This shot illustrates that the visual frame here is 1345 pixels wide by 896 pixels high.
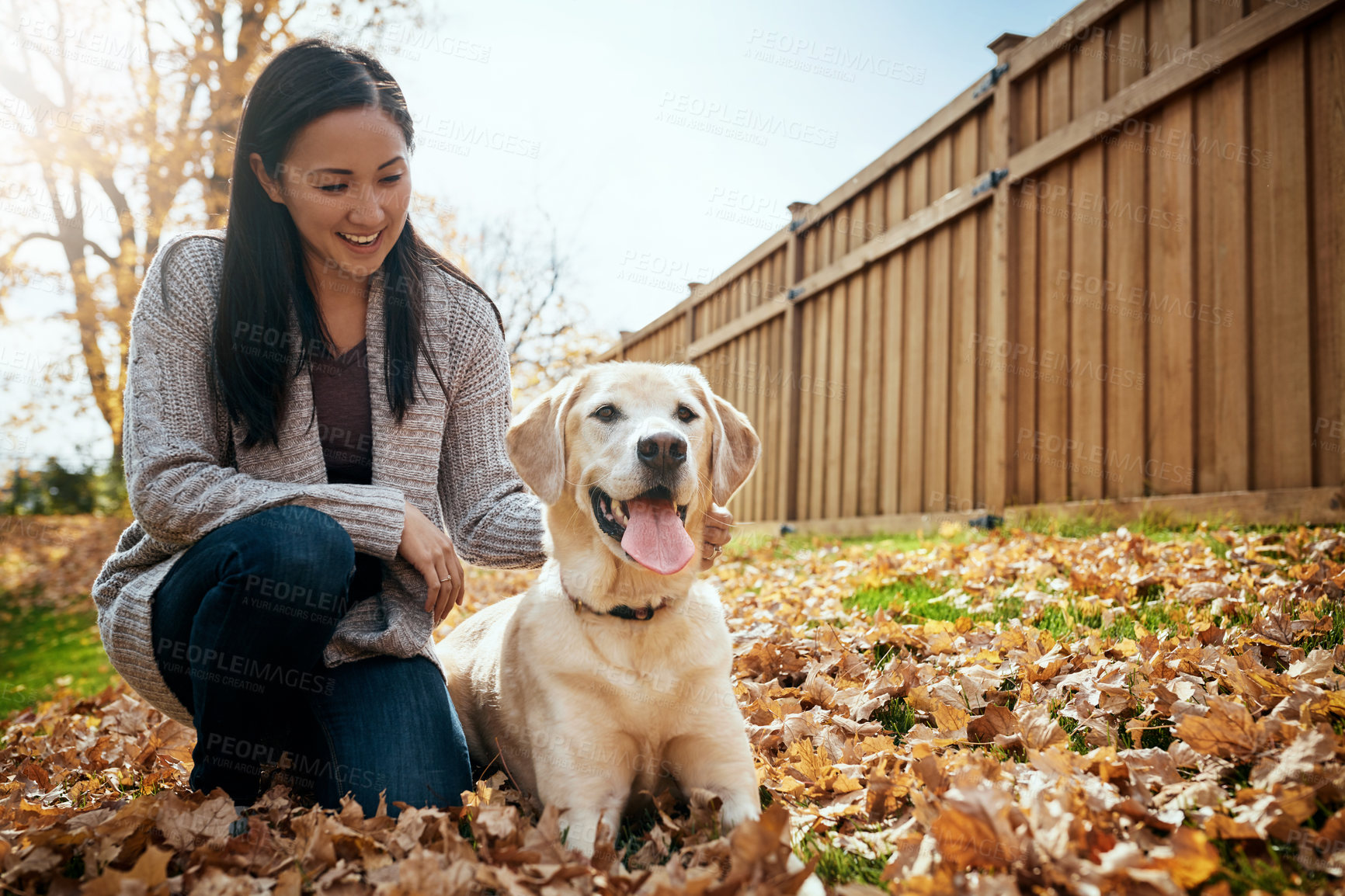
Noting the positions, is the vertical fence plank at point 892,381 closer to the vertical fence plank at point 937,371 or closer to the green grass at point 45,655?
the vertical fence plank at point 937,371

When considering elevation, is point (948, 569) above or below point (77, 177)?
below

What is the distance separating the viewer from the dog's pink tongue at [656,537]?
230 centimetres

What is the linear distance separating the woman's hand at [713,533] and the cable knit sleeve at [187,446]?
37.2 inches

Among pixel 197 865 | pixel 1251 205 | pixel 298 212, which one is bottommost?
pixel 197 865

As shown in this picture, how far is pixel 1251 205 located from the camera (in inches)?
178

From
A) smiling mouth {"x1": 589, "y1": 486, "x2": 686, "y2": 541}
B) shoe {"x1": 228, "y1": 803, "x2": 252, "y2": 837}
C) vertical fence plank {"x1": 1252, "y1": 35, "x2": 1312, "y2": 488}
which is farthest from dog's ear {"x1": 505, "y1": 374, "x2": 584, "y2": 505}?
vertical fence plank {"x1": 1252, "y1": 35, "x2": 1312, "y2": 488}

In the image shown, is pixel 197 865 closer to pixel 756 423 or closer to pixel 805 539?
pixel 805 539

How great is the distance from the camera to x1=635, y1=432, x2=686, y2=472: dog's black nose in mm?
2324

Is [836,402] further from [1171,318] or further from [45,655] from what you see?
[45,655]

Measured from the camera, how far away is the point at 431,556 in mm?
2520

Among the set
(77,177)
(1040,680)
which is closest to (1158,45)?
(1040,680)

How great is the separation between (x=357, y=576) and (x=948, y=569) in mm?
3353

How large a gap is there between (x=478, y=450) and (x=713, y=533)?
3.22 feet

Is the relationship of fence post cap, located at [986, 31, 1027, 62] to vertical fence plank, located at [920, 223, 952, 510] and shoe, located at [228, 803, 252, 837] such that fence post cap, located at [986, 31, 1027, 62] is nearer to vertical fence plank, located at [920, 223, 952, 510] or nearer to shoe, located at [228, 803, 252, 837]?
vertical fence plank, located at [920, 223, 952, 510]
